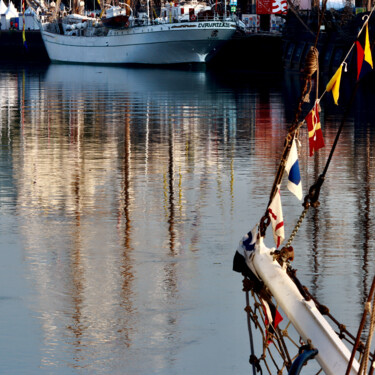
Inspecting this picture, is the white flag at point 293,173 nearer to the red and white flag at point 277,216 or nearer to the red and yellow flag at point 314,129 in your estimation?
the red and white flag at point 277,216

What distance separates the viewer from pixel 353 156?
1878 centimetres

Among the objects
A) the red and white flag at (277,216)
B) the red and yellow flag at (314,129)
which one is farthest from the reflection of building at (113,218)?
the red and yellow flag at (314,129)

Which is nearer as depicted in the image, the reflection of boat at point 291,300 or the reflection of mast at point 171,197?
the reflection of boat at point 291,300

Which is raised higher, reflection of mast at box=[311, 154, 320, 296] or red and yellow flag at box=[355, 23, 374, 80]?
red and yellow flag at box=[355, 23, 374, 80]

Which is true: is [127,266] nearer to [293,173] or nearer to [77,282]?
[77,282]

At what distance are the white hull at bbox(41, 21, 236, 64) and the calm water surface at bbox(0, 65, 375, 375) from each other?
4419 centimetres

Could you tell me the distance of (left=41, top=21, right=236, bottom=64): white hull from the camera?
68.7m

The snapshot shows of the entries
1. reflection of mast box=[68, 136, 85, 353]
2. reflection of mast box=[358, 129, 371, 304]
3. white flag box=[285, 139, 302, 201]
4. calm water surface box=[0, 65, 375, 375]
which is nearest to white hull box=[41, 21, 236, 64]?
calm water surface box=[0, 65, 375, 375]

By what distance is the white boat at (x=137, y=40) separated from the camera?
226 feet

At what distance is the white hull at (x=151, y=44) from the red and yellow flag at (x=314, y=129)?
2402 inches

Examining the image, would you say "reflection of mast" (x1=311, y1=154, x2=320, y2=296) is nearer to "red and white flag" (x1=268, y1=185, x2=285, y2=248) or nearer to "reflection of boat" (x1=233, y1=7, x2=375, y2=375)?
"reflection of boat" (x1=233, y1=7, x2=375, y2=375)

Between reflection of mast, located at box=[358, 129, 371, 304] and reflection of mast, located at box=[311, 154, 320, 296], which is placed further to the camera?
reflection of mast, located at box=[358, 129, 371, 304]

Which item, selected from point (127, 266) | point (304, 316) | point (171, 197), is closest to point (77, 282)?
point (127, 266)

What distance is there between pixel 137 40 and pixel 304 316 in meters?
70.4
